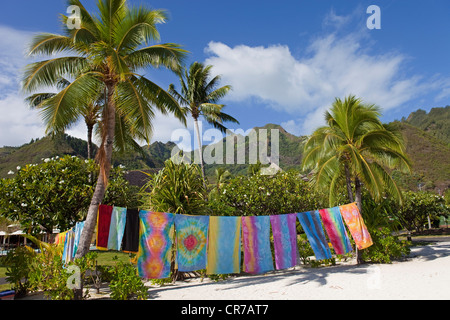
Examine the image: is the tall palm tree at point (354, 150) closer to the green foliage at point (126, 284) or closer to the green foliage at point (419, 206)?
the green foliage at point (126, 284)

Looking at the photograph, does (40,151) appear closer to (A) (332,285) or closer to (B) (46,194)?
(B) (46,194)

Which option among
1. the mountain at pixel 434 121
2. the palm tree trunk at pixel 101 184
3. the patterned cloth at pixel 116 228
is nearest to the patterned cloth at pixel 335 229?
the patterned cloth at pixel 116 228

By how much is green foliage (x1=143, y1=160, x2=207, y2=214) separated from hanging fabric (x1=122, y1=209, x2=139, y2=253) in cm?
177

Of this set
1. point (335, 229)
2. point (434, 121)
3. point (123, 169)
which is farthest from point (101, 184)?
point (434, 121)

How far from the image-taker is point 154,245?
8070mm

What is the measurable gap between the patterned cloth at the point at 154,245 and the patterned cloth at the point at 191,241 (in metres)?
0.29

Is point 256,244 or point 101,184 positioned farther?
point 256,244

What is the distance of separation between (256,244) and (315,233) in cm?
202

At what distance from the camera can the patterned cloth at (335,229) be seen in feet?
31.7

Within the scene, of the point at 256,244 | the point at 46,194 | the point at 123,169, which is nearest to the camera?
the point at 256,244

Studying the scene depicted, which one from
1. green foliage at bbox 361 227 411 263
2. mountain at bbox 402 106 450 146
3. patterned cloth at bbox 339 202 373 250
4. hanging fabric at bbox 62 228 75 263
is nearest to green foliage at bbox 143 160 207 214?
hanging fabric at bbox 62 228 75 263
